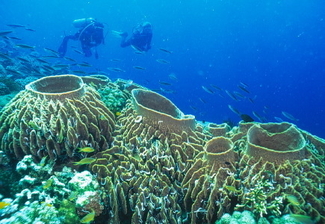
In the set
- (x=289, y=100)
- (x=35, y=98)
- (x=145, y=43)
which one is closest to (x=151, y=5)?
(x=289, y=100)

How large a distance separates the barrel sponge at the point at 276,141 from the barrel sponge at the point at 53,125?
2.86 metres

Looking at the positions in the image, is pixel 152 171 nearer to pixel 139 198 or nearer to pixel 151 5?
pixel 139 198

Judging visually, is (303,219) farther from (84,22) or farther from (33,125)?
(84,22)

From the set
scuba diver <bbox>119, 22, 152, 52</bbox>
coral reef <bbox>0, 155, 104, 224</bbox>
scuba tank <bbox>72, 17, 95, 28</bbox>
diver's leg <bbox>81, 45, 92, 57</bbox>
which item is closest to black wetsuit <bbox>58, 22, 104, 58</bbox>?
diver's leg <bbox>81, 45, 92, 57</bbox>

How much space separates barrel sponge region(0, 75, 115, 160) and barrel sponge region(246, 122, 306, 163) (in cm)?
286

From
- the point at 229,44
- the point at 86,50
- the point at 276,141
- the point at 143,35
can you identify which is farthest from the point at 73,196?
the point at 229,44

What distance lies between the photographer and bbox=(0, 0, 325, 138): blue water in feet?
357

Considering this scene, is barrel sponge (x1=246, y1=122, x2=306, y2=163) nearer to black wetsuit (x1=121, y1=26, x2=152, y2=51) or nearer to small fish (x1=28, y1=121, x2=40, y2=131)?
small fish (x1=28, y1=121, x2=40, y2=131)

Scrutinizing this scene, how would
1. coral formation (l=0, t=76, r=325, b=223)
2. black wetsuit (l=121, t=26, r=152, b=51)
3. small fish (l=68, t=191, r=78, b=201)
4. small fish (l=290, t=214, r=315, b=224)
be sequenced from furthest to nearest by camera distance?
black wetsuit (l=121, t=26, r=152, b=51) → coral formation (l=0, t=76, r=325, b=223) → small fish (l=68, t=191, r=78, b=201) → small fish (l=290, t=214, r=315, b=224)

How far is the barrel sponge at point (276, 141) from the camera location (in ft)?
12.1

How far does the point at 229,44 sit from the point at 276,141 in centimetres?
15401

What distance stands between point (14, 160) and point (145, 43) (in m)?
15.0

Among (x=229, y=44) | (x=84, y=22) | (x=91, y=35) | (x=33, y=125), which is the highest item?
(x=229, y=44)

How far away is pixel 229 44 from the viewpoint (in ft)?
474
